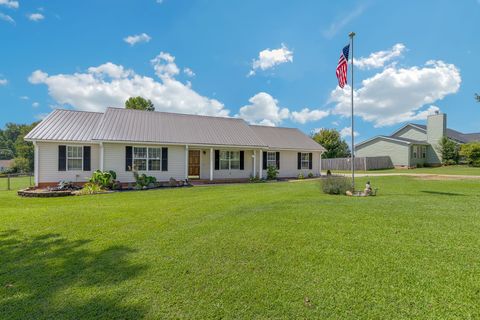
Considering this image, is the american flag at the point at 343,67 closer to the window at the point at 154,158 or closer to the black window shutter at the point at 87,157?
the window at the point at 154,158

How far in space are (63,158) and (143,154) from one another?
13.0 ft

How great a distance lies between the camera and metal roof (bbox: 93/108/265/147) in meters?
14.6

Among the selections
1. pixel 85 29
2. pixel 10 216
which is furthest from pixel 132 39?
pixel 10 216

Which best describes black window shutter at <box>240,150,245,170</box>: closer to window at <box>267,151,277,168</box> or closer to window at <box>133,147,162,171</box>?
window at <box>267,151,277,168</box>

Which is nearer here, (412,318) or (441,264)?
(412,318)

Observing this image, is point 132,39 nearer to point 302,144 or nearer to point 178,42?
point 178,42

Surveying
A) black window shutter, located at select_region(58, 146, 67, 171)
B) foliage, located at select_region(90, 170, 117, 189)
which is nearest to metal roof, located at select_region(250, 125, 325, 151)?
foliage, located at select_region(90, 170, 117, 189)

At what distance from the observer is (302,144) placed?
2075cm

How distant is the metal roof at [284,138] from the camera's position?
64.6 feet

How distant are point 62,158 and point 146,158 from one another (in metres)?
4.18

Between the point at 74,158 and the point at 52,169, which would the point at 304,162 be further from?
the point at 52,169

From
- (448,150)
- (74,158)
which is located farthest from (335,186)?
(448,150)

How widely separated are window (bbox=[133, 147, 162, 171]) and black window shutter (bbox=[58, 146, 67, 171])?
342cm

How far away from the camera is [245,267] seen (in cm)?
349
